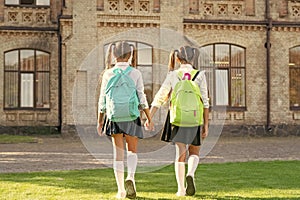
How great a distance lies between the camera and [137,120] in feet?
19.5

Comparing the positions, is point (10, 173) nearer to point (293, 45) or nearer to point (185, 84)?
point (185, 84)

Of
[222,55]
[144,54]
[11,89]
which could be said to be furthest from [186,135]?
[11,89]

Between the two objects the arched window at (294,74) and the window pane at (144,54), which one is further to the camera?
the arched window at (294,74)

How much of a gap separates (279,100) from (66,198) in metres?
16.0

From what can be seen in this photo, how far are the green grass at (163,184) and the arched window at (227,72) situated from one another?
36.6ft

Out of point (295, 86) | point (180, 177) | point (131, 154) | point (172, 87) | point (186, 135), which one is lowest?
point (180, 177)

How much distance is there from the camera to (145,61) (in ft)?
64.4

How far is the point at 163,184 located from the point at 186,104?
172cm

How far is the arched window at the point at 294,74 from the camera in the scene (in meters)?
21.1

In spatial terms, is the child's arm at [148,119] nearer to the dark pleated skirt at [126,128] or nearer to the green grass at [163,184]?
the dark pleated skirt at [126,128]

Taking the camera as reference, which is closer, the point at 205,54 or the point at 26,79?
the point at 205,54

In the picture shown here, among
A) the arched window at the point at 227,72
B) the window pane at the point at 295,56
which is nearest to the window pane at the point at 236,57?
the arched window at the point at 227,72

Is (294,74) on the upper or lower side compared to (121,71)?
upper

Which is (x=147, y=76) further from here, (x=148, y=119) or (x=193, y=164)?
(x=148, y=119)
